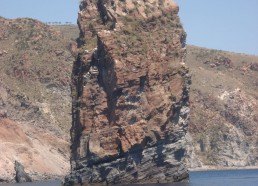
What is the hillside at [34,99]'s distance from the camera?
138 m

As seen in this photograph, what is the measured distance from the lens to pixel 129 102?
288ft

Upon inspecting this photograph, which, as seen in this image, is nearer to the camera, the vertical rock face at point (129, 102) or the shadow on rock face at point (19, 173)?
the vertical rock face at point (129, 102)

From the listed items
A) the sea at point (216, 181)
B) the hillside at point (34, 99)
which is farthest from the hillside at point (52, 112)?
the sea at point (216, 181)

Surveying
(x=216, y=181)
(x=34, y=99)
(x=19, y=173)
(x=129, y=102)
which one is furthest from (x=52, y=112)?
(x=129, y=102)

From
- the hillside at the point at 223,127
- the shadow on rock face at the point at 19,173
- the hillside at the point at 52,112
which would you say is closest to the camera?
the shadow on rock face at the point at 19,173

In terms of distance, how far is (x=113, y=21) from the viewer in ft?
304

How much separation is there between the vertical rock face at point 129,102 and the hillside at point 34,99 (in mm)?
41311

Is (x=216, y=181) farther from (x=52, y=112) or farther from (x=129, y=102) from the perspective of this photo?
(x=52, y=112)

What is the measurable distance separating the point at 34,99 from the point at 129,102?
3229 inches

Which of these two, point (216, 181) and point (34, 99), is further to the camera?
point (34, 99)

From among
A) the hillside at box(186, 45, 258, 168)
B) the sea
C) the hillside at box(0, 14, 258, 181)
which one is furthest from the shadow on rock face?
the hillside at box(186, 45, 258, 168)

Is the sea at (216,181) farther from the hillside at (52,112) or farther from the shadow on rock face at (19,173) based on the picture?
the hillside at (52,112)

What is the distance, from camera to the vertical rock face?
87.1m

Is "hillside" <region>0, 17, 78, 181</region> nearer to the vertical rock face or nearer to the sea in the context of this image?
the sea
